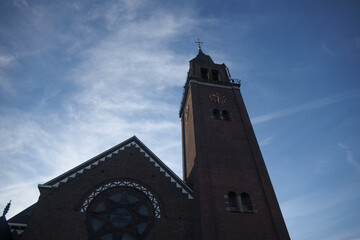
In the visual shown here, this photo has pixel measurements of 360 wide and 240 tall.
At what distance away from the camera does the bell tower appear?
15570 millimetres

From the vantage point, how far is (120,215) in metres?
15.9

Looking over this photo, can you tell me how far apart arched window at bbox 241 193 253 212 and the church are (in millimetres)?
67

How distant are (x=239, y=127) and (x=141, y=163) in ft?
30.1

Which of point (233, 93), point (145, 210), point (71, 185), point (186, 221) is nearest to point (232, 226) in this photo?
point (186, 221)

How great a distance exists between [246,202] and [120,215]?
27.6 ft

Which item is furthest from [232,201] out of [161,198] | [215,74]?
[215,74]

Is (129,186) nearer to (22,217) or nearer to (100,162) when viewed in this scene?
(100,162)

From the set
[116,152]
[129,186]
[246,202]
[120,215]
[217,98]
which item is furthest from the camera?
[217,98]

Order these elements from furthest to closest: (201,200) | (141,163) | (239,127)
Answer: (239,127) → (141,163) → (201,200)

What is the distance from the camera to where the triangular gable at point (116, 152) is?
1652 cm

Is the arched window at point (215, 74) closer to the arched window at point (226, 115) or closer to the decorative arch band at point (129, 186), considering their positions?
the arched window at point (226, 115)

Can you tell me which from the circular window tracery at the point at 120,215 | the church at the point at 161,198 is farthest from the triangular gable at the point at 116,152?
the circular window tracery at the point at 120,215

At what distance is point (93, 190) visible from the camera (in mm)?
16594

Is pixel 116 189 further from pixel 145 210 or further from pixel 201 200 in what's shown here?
pixel 201 200
